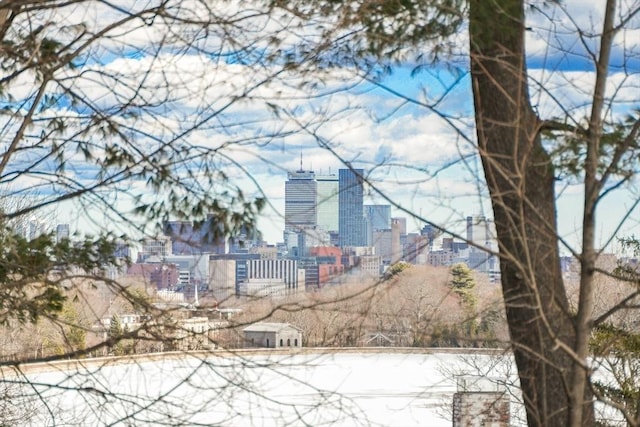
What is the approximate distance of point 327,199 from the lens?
314 cm

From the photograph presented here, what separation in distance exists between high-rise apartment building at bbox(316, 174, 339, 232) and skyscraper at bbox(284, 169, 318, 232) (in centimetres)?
3

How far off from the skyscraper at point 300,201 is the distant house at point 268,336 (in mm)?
465

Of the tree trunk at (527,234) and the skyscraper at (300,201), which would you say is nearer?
the tree trunk at (527,234)

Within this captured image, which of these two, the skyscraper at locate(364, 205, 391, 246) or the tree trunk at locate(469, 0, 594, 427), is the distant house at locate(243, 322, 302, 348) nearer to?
the skyscraper at locate(364, 205, 391, 246)

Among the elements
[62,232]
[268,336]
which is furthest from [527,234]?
[62,232]

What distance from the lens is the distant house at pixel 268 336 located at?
377 cm

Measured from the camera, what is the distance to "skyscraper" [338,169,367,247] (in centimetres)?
313

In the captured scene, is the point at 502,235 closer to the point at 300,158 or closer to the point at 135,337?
the point at 300,158

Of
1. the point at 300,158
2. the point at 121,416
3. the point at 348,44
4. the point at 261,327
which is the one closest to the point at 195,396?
the point at 121,416

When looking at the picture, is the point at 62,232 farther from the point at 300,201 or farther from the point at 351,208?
the point at 351,208

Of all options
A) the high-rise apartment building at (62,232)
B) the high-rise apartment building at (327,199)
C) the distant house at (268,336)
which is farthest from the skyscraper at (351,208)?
the high-rise apartment building at (62,232)

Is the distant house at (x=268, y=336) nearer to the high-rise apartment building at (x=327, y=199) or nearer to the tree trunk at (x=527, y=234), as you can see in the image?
the high-rise apartment building at (x=327, y=199)

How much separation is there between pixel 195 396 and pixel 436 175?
4.46 feet

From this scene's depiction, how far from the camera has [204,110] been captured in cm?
372
